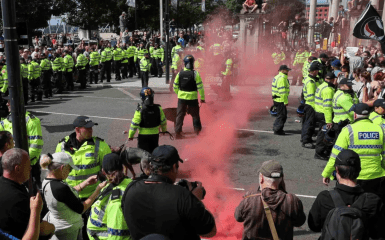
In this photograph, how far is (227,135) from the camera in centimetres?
1138

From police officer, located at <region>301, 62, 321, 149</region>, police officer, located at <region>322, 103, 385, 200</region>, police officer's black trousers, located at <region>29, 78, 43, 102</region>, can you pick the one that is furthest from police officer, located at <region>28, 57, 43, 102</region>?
police officer, located at <region>322, 103, 385, 200</region>

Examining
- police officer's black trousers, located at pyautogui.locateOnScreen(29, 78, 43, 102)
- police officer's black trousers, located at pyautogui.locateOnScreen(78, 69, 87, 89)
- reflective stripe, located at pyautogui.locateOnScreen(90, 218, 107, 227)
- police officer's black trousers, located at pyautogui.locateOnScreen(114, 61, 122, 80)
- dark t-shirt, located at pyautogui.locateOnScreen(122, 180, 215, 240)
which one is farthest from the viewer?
police officer's black trousers, located at pyautogui.locateOnScreen(114, 61, 122, 80)

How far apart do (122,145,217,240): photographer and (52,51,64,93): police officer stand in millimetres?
16313

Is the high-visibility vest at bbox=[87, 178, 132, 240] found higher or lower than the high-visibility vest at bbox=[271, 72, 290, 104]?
lower

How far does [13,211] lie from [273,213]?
7.48 feet

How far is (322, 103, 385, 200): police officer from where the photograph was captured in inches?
218

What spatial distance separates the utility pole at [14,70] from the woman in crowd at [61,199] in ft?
4.06

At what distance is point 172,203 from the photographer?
10.5 ft

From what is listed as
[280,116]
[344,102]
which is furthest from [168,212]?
[280,116]

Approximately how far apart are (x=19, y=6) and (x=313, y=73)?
30170mm

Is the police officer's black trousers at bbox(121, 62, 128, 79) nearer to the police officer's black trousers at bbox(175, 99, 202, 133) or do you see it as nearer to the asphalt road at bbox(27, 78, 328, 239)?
the asphalt road at bbox(27, 78, 328, 239)

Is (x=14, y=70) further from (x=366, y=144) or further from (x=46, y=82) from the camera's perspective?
(x=46, y=82)

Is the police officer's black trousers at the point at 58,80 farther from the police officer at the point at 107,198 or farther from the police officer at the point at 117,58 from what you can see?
the police officer at the point at 107,198

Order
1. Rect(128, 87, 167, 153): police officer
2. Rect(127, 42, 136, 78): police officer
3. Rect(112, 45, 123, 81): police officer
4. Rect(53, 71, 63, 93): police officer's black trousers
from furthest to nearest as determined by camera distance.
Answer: Rect(127, 42, 136, 78): police officer, Rect(112, 45, 123, 81): police officer, Rect(53, 71, 63, 93): police officer's black trousers, Rect(128, 87, 167, 153): police officer
